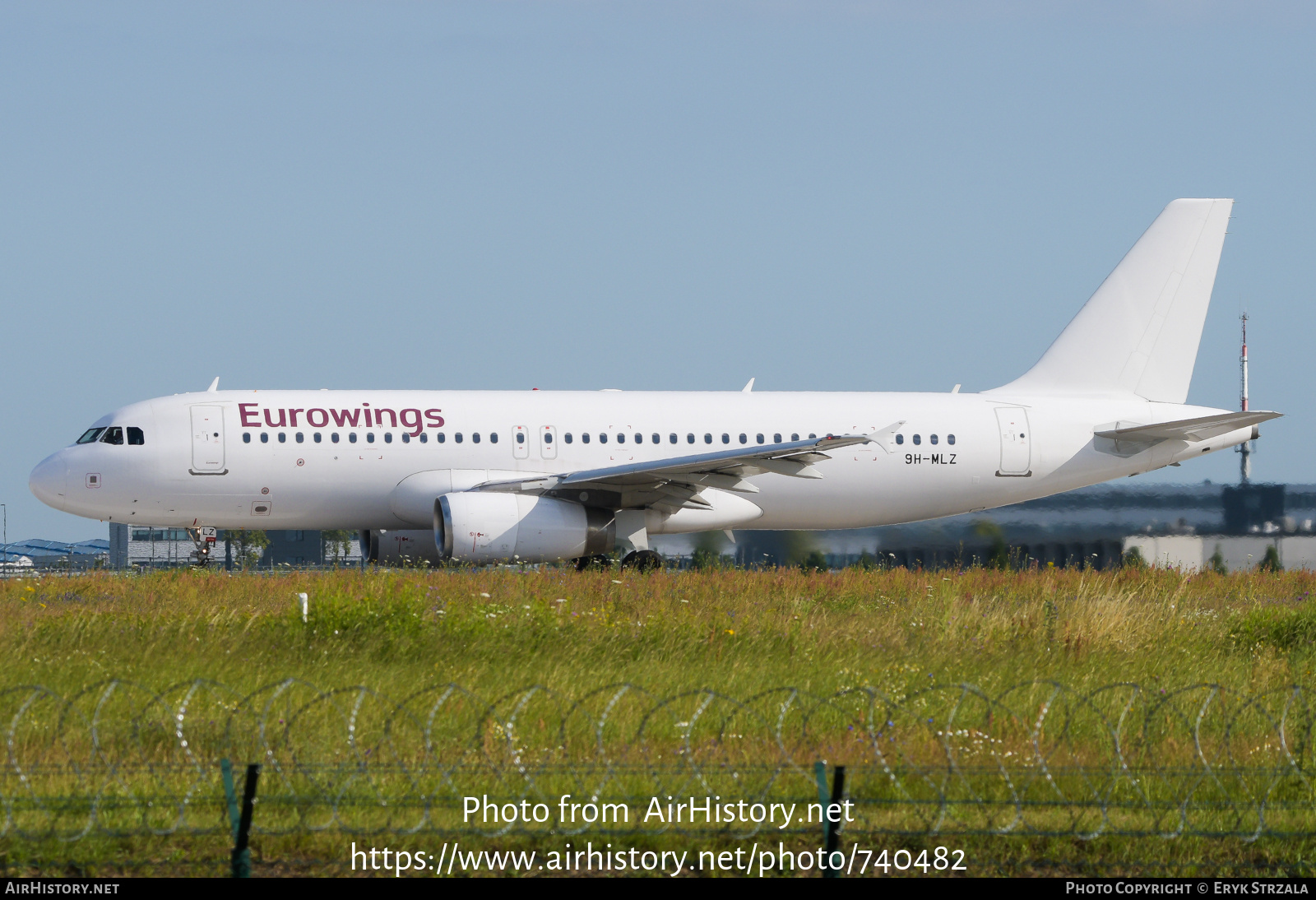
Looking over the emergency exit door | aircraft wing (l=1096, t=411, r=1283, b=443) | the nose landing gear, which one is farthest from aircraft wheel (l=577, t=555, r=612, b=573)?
aircraft wing (l=1096, t=411, r=1283, b=443)

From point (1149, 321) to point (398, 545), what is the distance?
15.6 meters

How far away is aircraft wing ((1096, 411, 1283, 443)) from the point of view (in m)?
25.5

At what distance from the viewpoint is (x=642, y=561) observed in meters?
23.5

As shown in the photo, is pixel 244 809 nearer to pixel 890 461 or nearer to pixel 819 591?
pixel 819 591

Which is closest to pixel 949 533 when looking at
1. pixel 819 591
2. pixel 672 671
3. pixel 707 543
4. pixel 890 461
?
pixel 890 461

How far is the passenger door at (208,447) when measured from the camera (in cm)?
2284

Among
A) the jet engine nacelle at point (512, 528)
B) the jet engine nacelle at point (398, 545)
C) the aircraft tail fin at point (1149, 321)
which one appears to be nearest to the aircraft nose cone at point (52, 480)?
the jet engine nacelle at point (398, 545)

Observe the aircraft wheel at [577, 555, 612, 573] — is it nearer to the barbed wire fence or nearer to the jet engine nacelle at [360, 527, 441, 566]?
the jet engine nacelle at [360, 527, 441, 566]

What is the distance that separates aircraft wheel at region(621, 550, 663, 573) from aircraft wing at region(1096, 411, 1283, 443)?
31.1 feet

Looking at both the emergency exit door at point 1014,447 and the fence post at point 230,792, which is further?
the emergency exit door at point 1014,447

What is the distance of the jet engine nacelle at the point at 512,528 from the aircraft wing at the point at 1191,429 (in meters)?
10.7

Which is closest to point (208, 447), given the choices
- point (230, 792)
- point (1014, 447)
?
point (1014, 447)

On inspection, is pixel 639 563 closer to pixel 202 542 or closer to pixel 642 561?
pixel 642 561

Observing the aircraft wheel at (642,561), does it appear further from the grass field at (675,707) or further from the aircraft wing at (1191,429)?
the aircraft wing at (1191,429)
